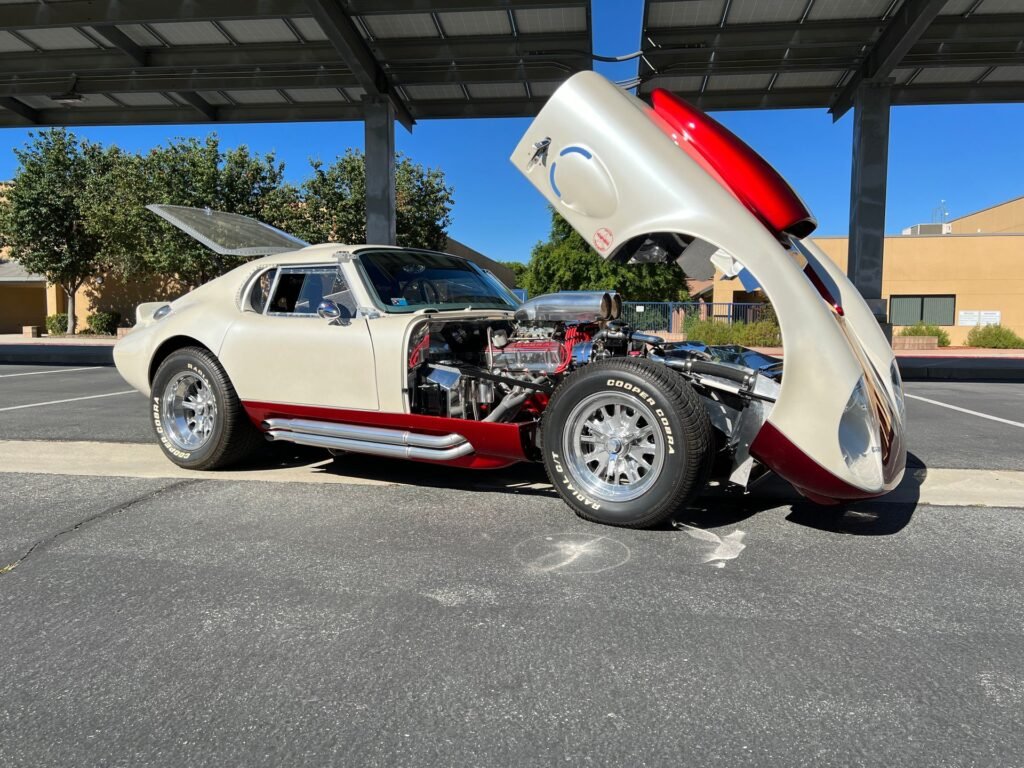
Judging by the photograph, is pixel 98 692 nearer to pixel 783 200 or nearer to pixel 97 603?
pixel 97 603

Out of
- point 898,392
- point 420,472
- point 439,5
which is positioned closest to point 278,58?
point 439,5

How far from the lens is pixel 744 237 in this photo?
343 centimetres

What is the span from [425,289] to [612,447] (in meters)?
1.96

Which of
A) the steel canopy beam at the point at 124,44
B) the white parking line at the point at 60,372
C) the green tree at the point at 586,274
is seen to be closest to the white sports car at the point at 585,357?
the white parking line at the point at 60,372

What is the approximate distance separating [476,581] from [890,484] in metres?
2.08

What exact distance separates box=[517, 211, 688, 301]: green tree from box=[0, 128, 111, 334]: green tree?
21.0 meters

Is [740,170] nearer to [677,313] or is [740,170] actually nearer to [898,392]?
[898,392]

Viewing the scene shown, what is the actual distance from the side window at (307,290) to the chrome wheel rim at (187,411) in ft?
2.69

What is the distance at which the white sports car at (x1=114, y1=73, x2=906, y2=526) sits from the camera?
3.36m

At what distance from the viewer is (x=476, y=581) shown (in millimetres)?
2994

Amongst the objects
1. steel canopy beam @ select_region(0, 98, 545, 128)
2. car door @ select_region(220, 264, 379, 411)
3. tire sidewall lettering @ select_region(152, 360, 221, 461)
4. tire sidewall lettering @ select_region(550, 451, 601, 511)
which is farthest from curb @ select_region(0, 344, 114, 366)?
tire sidewall lettering @ select_region(550, 451, 601, 511)

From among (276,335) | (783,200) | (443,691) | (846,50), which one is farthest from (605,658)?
(846,50)

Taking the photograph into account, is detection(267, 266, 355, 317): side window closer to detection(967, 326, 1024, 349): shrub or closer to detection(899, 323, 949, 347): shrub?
detection(899, 323, 949, 347): shrub

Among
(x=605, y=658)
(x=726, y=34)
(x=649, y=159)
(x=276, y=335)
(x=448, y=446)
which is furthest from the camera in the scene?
(x=726, y=34)
